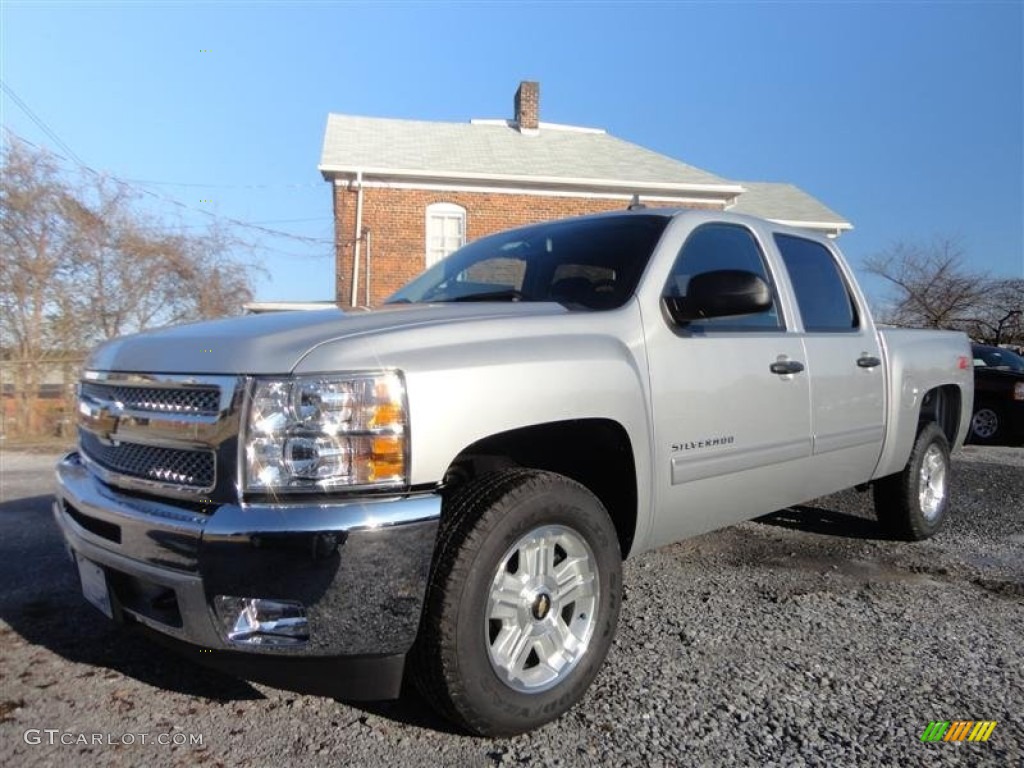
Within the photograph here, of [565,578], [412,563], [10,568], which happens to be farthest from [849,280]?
[10,568]

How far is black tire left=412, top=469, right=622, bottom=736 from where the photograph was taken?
2.24m

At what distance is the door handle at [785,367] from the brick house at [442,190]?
12930 mm

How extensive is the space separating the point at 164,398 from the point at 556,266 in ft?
5.89

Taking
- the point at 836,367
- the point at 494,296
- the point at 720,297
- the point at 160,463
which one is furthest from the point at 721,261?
the point at 160,463

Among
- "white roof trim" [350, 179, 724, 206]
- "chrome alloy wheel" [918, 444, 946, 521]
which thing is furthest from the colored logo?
"white roof trim" [350, 179, 724, 206]

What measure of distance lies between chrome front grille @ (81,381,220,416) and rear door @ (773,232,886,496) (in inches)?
111

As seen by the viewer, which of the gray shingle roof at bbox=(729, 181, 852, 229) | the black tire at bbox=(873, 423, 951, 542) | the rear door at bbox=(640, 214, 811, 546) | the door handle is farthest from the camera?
the gray shingle roof at bbox=(729, 181, 852, 229)

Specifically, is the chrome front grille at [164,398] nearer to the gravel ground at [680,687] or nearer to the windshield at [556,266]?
the gravel ground at [680,687]

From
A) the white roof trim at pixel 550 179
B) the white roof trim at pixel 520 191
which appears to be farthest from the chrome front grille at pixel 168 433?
the white roof trim at pixel 520 191

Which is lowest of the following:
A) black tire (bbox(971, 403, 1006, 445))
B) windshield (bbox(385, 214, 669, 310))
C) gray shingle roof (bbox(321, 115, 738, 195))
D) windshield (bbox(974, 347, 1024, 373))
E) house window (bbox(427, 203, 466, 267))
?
black tire (bbox(971, 403, 1006, 445))

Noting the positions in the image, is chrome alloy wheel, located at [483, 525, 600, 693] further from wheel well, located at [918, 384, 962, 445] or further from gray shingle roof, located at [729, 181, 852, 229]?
gray shingle roof, located at [729, 181, 852, 229]

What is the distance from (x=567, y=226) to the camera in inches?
148

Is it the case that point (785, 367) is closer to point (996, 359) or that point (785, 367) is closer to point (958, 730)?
point (958, 730)

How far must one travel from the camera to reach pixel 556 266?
3.52 meters
